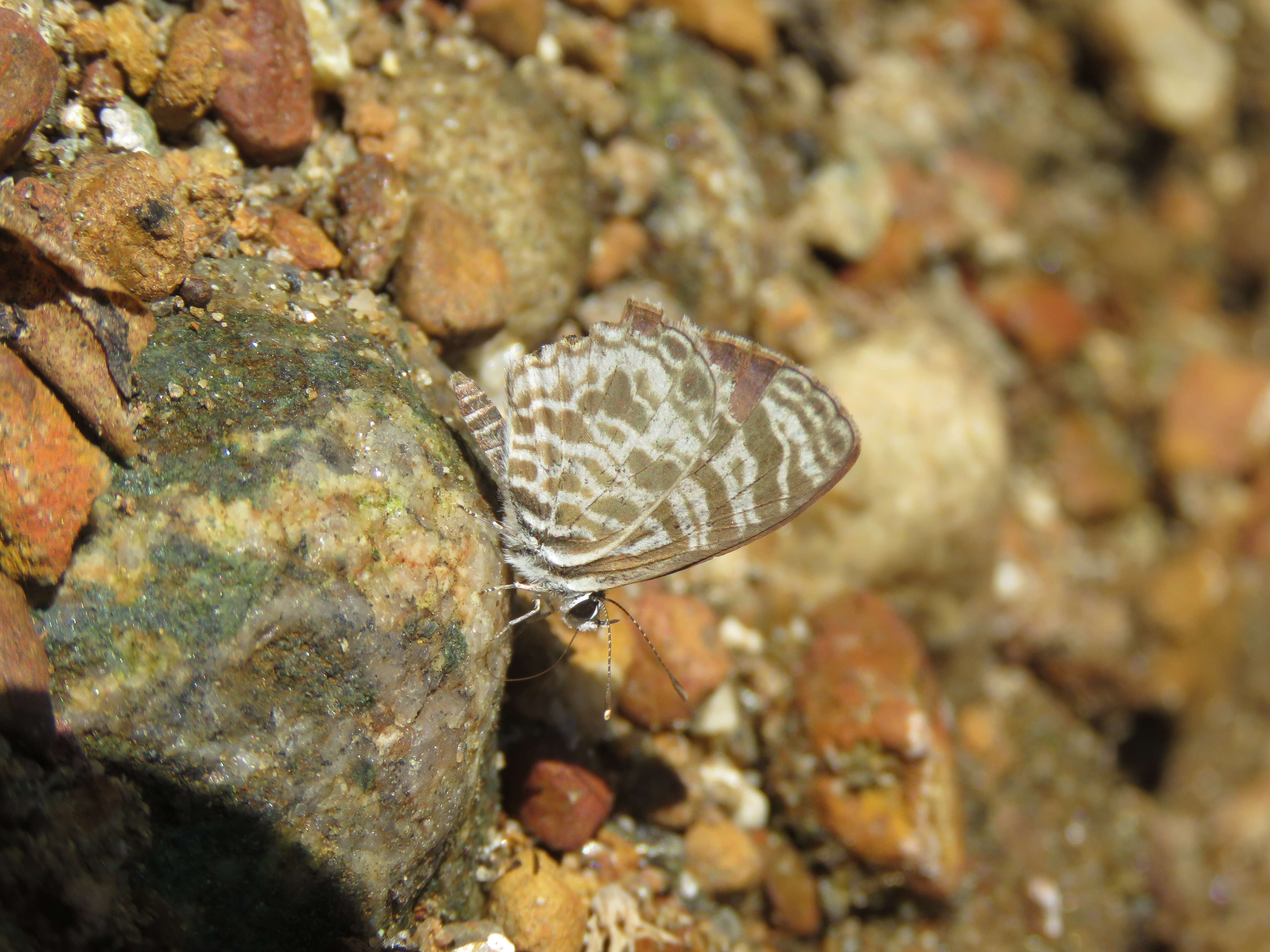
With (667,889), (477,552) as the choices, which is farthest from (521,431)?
(667,889)

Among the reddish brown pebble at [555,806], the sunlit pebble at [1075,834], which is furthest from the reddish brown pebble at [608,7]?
the sunlit pebble at [1075,834]

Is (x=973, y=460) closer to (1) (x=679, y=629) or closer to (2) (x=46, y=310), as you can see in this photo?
(1) (x=679, y=629)

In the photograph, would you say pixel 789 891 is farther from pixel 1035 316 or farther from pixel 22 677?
pixel 1035 316

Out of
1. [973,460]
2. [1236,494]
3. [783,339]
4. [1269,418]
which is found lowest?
[1236,494]

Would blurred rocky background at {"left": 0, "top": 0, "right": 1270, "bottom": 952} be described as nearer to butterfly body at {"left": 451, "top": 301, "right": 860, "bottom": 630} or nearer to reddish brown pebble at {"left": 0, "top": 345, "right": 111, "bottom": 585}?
reddish brown pebble at {"left": 0, "top": 345, "right": 111, "bottom": 585}

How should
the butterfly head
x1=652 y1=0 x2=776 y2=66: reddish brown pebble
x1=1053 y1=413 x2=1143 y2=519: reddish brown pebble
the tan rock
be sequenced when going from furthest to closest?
the tan rock, x1=1053 y1=413 x2=1143 y2=519: reddish brown pebble, x1=652 y1=0 x2=776 y2=66: reddish brown pebble, the butterfly head

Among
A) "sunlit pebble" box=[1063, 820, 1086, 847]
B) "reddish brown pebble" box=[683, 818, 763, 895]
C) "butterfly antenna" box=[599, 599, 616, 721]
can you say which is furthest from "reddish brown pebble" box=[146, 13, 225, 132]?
"sunlit pebble" box=[1063, 820, 1086, 847]

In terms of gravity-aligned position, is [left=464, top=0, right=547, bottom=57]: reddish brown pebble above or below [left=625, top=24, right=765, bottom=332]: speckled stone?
above

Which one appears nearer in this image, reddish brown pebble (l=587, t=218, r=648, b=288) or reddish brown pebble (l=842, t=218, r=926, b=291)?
reddish brown pebble (l=587, t=218, r=648, b=288)
